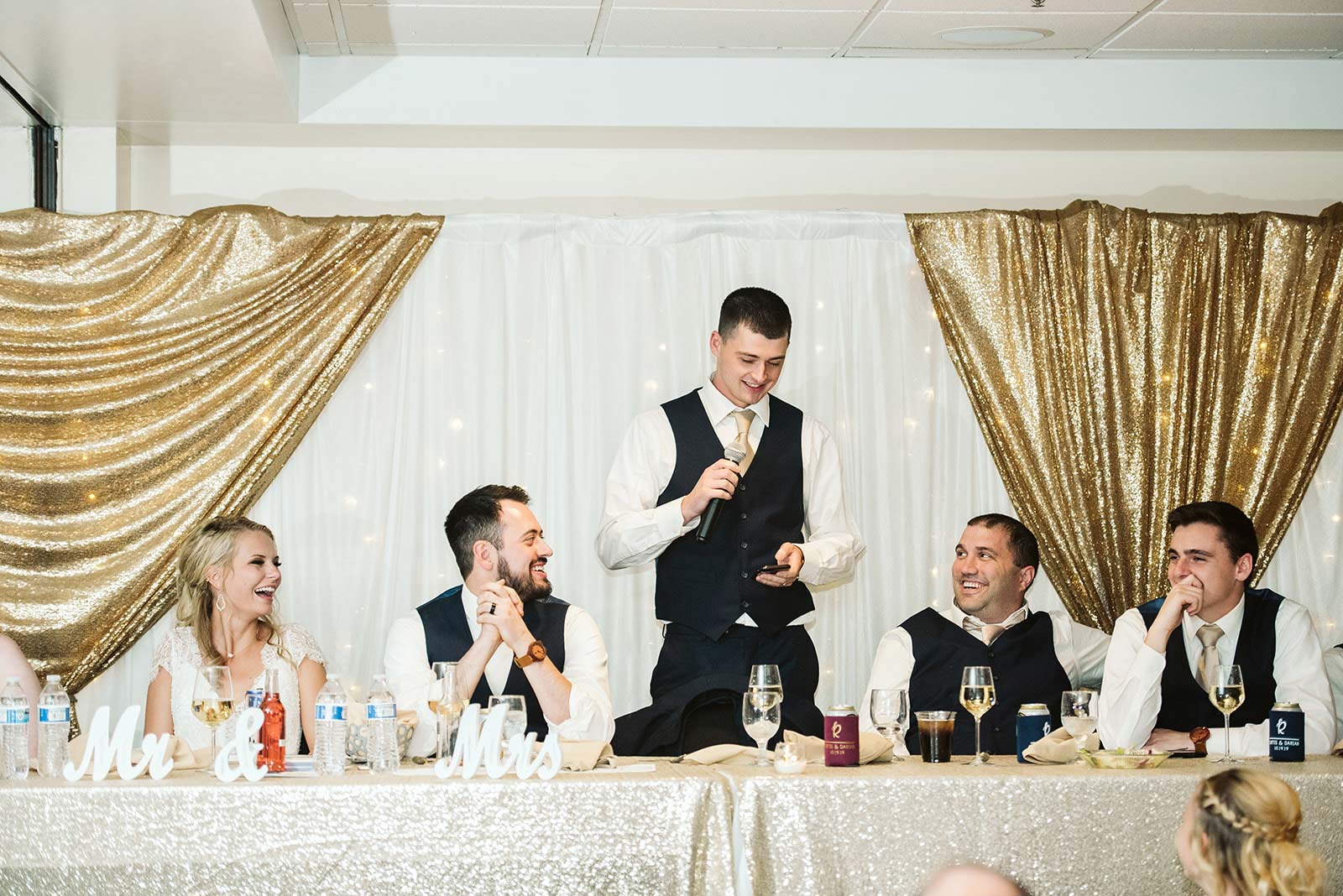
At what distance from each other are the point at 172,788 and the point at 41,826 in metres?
0.21

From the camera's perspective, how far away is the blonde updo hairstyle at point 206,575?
12.1 ft

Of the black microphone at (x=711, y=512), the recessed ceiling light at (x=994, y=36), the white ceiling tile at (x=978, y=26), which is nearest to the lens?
the black microphone at (x=711, y=512)

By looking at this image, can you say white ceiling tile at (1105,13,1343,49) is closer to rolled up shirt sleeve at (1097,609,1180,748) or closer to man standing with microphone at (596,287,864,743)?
man standing with microphone at (596,287,864,743)

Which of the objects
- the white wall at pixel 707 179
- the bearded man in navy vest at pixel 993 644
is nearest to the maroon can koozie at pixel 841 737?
the bearded man in navy vest at pixel 993 644

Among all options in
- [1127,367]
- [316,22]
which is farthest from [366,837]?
[1127,367]

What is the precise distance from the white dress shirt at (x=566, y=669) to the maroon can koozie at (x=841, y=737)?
31.4 inches

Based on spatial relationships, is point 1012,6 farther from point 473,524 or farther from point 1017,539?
point 473,524

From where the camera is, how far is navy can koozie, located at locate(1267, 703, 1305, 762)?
267 cm

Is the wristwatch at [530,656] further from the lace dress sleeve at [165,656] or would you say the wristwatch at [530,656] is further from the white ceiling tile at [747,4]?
the white ceiling tile at [747,4]

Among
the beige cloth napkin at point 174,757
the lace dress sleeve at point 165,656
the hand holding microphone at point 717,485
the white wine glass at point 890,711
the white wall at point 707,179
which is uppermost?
the white wall at point 707,179

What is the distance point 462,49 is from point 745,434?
59.9 inches

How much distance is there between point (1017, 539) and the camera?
12.9ft

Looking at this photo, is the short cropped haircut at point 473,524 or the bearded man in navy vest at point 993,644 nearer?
the short cropped haircut at point 473,524

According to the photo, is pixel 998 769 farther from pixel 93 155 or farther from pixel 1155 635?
pixel 93 155
